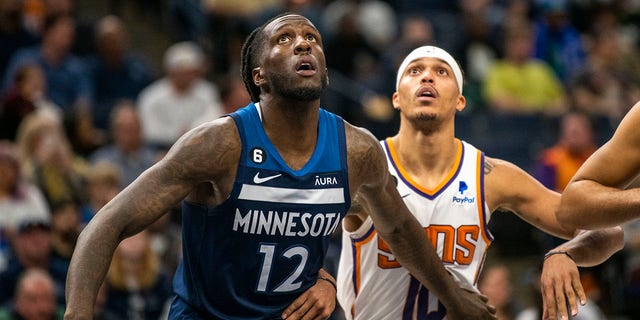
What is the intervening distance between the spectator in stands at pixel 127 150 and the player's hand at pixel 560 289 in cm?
598

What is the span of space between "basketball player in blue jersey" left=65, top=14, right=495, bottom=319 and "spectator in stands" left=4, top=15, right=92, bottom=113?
6.57 meters

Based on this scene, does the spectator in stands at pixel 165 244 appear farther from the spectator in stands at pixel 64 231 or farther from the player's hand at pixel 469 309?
the player's hand at pixel 469 309

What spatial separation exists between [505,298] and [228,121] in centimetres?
516

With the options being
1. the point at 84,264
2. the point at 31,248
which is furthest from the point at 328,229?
the point at 31,248

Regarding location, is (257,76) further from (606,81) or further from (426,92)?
(606,81)

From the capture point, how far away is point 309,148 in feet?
18.0

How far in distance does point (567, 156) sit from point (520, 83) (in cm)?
248

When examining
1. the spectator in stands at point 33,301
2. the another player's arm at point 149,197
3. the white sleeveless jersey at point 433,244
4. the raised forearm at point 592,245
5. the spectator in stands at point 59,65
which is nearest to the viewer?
the another player's arm at point 149,197

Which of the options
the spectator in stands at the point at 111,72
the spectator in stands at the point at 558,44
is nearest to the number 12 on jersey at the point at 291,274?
the spectator in stands at the point at 111,72

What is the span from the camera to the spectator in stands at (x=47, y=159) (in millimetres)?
10297

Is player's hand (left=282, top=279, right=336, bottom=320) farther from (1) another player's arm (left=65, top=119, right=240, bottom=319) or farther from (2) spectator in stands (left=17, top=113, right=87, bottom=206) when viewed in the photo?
(2) spectator in stands (left=17, top=113, right=87, bottom=206)

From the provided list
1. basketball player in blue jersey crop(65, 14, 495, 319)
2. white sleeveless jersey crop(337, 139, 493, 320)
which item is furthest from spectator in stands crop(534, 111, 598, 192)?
basketball player in blue jersey crop(65, 14, 495, 319)

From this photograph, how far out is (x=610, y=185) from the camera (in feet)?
18.0

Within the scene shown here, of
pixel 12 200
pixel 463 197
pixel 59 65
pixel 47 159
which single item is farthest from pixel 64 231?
pixel 463 197
